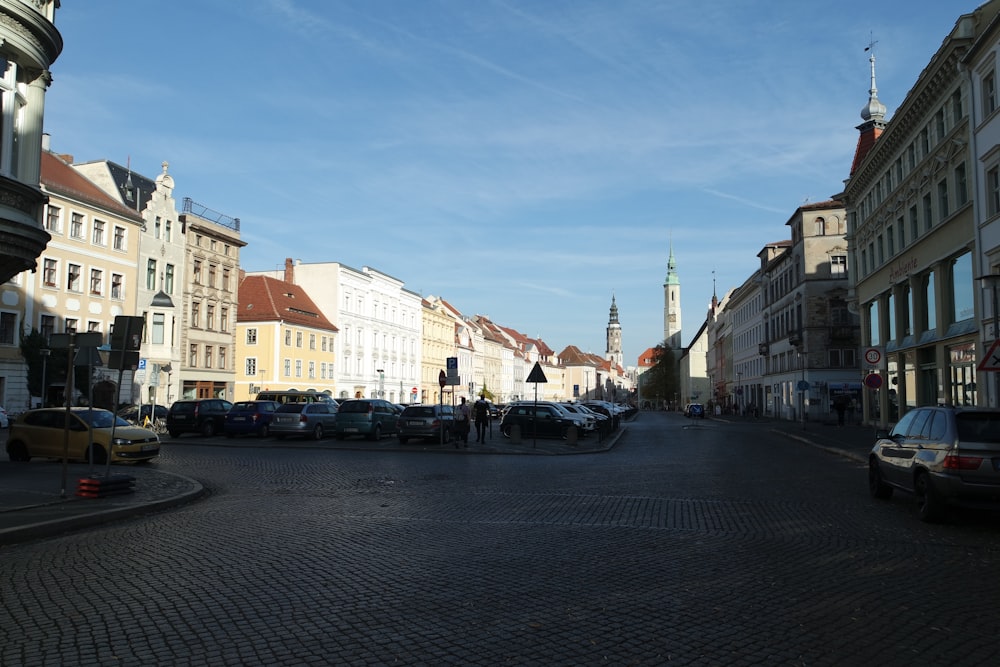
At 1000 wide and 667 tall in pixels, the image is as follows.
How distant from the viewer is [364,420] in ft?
103

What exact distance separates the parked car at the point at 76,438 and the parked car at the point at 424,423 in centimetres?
1032

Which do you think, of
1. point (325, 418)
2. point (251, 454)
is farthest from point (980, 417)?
point (325, 418)

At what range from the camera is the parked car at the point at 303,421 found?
31422 millimetres

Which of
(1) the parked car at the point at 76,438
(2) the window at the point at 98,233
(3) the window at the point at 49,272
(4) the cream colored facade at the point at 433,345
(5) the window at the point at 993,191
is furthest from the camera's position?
(4) the cream colored facade at the point at 433,345

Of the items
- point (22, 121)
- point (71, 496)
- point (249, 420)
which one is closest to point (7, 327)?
point (249, 420)

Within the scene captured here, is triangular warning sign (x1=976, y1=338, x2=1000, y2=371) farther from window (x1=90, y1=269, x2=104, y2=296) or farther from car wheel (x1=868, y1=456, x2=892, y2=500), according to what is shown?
window (x1=90, y1=269, x2=104, y2=296)

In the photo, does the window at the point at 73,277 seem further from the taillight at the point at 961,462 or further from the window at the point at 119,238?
the taillight at the point at 961,462

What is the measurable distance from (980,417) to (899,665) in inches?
295

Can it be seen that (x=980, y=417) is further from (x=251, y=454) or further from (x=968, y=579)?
(x=251, y=454)

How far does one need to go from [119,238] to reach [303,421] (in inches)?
1033

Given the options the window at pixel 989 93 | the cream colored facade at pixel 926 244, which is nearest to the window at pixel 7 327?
the cream colored facade at pixel 926 244

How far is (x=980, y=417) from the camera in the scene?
11.3m

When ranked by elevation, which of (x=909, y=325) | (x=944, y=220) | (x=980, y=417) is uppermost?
(x=944, y=220)

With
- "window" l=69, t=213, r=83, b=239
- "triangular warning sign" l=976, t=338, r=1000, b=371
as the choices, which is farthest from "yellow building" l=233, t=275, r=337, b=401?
"triangular warning sign" l=976, t=338, r=1000, b=371
